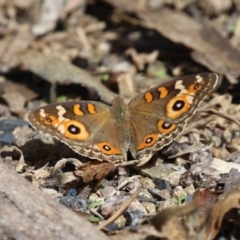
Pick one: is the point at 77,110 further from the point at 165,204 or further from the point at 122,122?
the point at 165,204

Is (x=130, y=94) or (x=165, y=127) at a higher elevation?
(x=165, y=127)

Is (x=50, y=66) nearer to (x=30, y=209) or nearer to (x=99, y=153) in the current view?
(x=99, y=153)

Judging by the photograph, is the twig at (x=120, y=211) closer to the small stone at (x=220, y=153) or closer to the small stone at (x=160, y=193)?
the small stone at (x=160, y=193)

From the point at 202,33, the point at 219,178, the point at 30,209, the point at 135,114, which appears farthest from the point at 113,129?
the point at 202,33

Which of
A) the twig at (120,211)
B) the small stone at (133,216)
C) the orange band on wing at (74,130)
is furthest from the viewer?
the orange band on wing at (74,130)

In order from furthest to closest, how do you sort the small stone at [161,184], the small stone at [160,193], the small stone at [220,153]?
the small stone at [220,153] < the small stone at [161,184] < the small stone at [160,193]

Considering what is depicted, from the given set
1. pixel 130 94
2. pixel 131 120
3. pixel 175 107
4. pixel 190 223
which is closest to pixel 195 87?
pixel 175 107

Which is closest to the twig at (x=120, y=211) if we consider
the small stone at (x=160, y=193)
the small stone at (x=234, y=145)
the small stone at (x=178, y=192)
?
the small stone at (x=160, y=193)

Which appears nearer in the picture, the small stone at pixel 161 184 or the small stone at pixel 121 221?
the small stone at pixel 121 221
